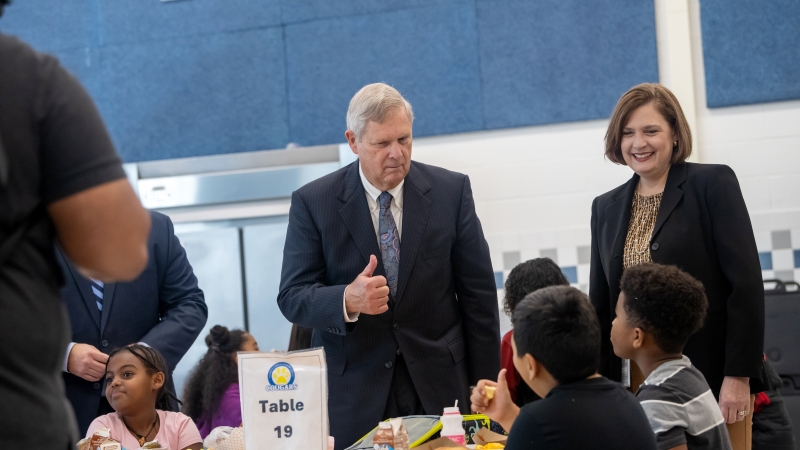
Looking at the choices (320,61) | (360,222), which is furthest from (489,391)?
(320,61)

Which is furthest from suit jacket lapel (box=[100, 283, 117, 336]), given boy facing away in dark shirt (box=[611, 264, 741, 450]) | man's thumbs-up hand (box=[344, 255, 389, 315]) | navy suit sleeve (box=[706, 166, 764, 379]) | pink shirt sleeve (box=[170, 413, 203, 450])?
navy suit sleeve (box=[706, 166, 764, 379])

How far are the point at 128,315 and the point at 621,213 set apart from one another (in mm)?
1601

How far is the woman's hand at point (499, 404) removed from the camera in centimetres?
179

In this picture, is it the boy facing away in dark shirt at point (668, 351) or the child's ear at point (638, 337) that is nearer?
the boy facing away in dark shirt at point (668, 351)

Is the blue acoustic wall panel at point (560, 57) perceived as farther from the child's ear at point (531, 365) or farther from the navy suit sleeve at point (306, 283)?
the child's ear at point (531, 365)

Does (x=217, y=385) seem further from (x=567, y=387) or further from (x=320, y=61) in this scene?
(x=567, y=387)

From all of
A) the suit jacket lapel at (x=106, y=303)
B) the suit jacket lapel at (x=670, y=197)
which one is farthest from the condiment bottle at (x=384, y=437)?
the suit jacket lapel at (x=106, y=303)

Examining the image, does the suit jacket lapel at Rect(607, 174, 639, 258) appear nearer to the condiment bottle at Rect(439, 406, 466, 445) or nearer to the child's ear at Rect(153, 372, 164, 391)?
the condiment bottle at Rect(439, 406, 466, 445)

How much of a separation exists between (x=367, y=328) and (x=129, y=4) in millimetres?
3629

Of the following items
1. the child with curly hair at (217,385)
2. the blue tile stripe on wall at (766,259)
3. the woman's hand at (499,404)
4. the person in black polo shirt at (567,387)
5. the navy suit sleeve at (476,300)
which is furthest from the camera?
the blue tile stripe on wall at (766,259)

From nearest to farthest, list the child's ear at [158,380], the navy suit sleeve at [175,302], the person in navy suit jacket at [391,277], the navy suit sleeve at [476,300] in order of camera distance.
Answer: the person in navy suit jacket at [391,277] → the navy suit sleeve at [476,300] → the child's ear at [158,380] → the navy suit sleeve at [175,302]

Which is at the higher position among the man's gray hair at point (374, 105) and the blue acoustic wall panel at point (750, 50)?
the blue acoustic wall panel at point (750, 50)

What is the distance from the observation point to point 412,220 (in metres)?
2.36

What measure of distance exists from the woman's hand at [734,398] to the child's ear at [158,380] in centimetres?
167
